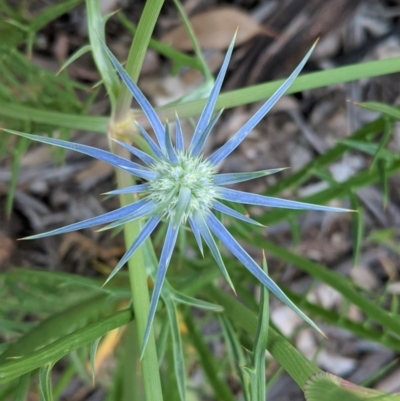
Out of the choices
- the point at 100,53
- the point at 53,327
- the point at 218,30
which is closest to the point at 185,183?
the point at 100,53

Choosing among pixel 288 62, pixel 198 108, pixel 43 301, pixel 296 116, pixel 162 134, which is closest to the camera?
pixel 162 134

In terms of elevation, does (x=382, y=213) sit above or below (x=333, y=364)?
above

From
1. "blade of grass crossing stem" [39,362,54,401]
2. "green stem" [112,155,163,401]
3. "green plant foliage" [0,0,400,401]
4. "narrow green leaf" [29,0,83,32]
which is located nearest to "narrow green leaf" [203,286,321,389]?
"green plant foliage" [0,0,400,401]

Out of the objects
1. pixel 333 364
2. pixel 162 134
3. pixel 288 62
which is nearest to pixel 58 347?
pixel 162 134

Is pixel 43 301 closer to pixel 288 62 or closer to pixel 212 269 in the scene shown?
pixel 212 269

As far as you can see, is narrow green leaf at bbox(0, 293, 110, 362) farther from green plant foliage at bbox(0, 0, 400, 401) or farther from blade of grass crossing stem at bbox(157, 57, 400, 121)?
blade of grass crossing stem at bbox(157, 57, 400, 121)
